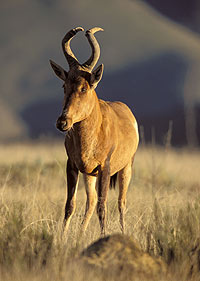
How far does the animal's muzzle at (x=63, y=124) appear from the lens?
18.3 ft

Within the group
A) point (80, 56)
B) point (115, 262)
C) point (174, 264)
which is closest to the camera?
point (115, 262)

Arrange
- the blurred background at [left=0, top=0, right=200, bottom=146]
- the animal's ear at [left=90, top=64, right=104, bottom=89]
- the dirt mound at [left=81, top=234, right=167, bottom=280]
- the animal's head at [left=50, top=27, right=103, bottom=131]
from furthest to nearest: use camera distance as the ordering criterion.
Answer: the blurred background at [left=0, top=0, right=200, bottom=146] < the animal's ear at [left=90, top=64, right=104, bottom=89] < the animal's head at [left=50, top=27, right=103, bottom=131] < the dirt mound at [left=81, top=234, right=167, bottom=280]

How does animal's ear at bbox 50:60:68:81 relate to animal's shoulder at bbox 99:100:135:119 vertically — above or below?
above

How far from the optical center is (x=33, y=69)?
79.6 metres

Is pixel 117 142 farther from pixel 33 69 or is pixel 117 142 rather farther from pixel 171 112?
pixel 33 69

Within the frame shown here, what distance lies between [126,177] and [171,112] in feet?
214

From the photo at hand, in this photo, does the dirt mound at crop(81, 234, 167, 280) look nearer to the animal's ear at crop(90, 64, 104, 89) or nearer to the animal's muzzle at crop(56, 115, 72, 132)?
the animal's muzzle at crop(56, 115, 72, 132)

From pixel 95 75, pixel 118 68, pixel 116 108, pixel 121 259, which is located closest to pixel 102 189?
pixel 95 75

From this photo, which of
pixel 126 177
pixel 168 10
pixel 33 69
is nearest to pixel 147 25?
→ pixel 168 10

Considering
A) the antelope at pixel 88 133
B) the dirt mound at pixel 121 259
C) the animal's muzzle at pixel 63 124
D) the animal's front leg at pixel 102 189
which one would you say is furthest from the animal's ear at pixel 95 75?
the dirt mound at pixel 121 259

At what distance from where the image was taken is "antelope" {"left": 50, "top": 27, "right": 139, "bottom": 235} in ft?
19.6

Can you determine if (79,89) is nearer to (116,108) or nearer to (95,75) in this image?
(95,75)

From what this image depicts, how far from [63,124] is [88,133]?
28.7 inches

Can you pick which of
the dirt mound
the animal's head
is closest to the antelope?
the animal's head
